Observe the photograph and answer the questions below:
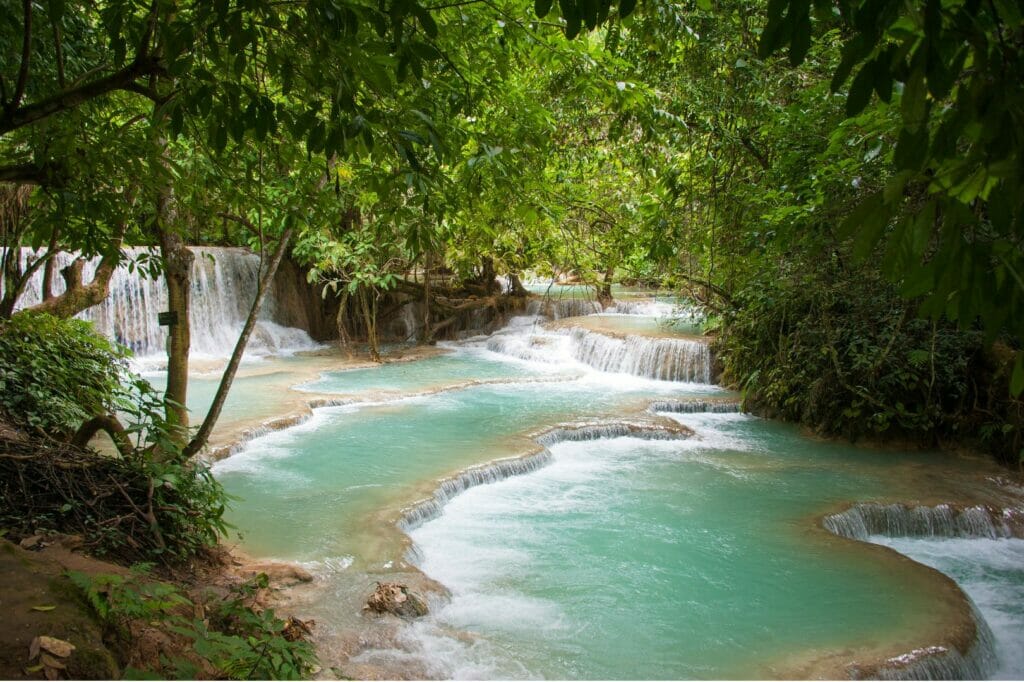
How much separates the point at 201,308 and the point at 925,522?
47.4 ft

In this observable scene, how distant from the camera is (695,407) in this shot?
1095cm

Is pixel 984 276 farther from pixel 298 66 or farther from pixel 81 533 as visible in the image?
pixel 81 533

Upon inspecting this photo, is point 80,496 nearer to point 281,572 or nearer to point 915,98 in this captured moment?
point 281,572

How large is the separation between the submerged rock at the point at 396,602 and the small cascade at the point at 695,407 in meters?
6.43

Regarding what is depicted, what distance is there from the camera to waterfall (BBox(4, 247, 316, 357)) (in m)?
13.8

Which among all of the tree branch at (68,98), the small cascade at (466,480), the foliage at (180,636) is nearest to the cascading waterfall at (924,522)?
the small cascade at (466,480)

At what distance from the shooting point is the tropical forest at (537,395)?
199 cm

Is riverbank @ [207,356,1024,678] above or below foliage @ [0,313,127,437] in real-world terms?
below

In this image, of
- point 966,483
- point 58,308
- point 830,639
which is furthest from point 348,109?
point 966,483

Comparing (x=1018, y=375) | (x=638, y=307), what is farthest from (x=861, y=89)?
(x=638, y=307)

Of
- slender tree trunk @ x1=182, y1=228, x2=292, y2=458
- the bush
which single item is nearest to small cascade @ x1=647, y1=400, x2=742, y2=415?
the bush

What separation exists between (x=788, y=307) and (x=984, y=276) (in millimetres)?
9726

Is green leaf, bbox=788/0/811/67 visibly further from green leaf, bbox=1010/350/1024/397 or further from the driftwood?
the driftwood

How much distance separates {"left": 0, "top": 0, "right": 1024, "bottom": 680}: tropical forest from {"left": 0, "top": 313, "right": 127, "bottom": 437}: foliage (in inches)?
1.7
